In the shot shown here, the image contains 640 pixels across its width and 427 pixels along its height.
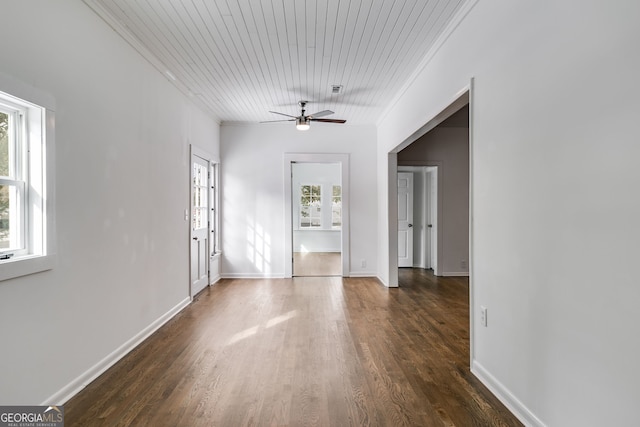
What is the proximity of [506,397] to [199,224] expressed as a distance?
14.8 feet

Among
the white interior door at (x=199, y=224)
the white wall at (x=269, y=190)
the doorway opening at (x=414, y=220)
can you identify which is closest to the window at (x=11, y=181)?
the white interior door at (x=199, y=224)

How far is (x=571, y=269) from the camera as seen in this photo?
5.57 feet

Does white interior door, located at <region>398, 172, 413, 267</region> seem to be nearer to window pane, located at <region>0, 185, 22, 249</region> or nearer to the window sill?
the window sill

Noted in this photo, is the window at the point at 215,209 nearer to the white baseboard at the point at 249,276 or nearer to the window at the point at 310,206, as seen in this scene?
the white baseboard at the point at 249,276

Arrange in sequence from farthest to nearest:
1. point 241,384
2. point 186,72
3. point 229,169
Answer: point 229,169 → point 186,72 → point 241,384

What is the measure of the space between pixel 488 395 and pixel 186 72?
13.6 feet

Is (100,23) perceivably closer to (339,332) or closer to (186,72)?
(186,72)

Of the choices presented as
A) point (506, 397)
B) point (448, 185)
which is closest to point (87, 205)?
point (506, 397)

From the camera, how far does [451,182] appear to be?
6.79 metres

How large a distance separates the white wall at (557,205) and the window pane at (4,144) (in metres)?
2.93

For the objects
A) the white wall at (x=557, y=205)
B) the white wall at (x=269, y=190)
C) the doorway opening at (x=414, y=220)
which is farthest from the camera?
the doorway opening at (x=414, y=220)

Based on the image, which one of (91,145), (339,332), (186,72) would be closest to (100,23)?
(91,145)

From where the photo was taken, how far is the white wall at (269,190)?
648 centimetres

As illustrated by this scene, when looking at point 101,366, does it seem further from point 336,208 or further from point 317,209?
point 336,208
